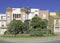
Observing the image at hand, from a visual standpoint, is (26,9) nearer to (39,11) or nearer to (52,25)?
(39,11)

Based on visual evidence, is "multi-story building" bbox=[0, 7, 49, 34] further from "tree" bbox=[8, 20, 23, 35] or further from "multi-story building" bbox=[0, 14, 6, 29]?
"tree" bbox=[8, 20, 23, 35]

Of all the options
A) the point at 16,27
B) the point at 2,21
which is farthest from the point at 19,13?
the point at 16,27

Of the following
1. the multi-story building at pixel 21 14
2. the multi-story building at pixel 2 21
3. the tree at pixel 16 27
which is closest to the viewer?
the tree at pixel 16 27

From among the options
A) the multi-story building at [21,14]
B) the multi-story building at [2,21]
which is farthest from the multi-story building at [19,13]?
the multi-story building at [2,21]

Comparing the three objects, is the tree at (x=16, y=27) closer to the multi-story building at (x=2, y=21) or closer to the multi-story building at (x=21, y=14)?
the multi-story building at (x=21, y=14)

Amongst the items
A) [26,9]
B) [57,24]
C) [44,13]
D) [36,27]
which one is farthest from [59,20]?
[36,27]

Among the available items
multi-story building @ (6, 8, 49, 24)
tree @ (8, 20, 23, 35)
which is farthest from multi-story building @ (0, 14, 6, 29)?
tree @ (8, 20, 23, 35)

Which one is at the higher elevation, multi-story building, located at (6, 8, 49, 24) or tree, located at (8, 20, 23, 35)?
multi-story building, located at (6, 8, 49, 24)

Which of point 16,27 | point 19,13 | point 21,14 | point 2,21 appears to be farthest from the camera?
point 2,21

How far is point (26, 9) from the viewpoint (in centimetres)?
7800

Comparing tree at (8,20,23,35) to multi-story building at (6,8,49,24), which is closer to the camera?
tree at (8,20,23,35)

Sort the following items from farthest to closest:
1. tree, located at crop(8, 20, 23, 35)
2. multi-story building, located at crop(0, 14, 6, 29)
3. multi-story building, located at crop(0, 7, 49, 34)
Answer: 1. multi-story building, located at crop(0, 14, 6, 29)
2. multi-story building, located at crop(0, 7, 49, 34)
3. tree, located at crop(8, 20, 23, 35)

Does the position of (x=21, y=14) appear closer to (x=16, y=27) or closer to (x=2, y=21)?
(x=2, y=21)

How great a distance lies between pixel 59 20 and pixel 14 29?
30.8 m
